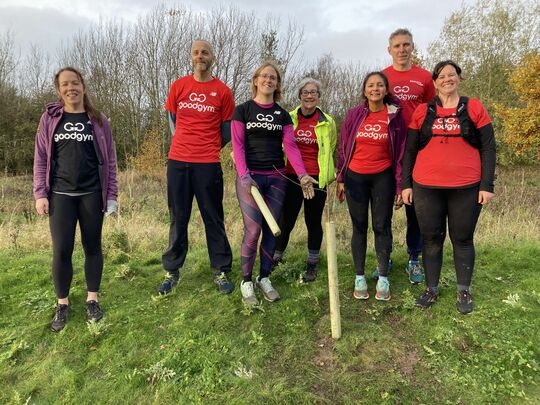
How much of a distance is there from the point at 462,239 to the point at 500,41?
20.6 meters

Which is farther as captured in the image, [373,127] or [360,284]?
[360,284]

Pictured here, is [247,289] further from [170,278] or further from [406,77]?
[406,77]

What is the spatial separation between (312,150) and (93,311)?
2765 mm

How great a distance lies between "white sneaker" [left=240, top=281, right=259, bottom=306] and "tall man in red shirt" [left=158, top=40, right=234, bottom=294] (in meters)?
0.30

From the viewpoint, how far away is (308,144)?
4.14m

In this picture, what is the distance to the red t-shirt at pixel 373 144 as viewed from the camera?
3.74m

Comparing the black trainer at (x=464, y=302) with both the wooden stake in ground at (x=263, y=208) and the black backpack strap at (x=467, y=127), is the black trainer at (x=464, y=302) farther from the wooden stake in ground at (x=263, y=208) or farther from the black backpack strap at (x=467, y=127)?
the wooden stake in ground at (x=263, y=208)

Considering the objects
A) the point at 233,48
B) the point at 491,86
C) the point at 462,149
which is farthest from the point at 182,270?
the point at 491,86

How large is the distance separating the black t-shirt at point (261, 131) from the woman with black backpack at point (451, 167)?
1.25 m

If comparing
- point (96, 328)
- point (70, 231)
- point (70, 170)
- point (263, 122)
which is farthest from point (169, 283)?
point (263, 122)

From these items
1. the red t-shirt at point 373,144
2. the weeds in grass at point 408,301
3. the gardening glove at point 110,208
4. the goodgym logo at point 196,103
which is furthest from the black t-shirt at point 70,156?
the weeds in grass at point 408,301

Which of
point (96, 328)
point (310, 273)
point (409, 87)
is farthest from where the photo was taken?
point (310, 273)

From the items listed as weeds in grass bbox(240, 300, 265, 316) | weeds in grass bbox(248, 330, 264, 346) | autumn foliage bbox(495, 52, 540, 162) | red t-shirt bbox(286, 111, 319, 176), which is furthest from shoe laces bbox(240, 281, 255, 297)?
autumn foliage bbox(495, 52, 540, 162)

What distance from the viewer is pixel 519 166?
2062 centimetres
